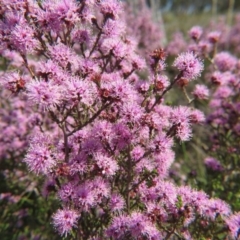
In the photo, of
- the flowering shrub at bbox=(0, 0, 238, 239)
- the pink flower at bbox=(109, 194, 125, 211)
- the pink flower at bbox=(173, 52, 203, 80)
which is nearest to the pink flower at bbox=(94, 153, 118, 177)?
the flowering shrub at bbox=(0, 0, 238, 239)

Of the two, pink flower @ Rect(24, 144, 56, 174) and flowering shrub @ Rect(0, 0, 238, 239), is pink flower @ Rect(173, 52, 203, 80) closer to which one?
flowering shrub @ Rect(0, 0, 238, 239)

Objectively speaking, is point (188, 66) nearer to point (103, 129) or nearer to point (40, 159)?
point (103, 129)

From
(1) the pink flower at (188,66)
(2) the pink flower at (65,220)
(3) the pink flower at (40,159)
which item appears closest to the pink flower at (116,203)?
(2) the pink flower at (65,220)

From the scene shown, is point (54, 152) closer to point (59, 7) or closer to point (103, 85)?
point (103, 85)

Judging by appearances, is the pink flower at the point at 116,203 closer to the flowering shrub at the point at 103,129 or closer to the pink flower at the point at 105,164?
the flowering shrub at the point at 103,129

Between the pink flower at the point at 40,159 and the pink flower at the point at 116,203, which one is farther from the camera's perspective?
the pink flower at the point at 116,203

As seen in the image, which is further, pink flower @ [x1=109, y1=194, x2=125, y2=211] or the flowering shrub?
pink flower @ [x1=109, y1=194, x2=125, y2=211]

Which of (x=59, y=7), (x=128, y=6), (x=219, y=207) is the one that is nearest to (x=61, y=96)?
(x=59, y=7)

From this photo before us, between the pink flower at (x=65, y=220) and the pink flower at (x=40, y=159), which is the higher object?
the pink flower at (x=40, y=159)
